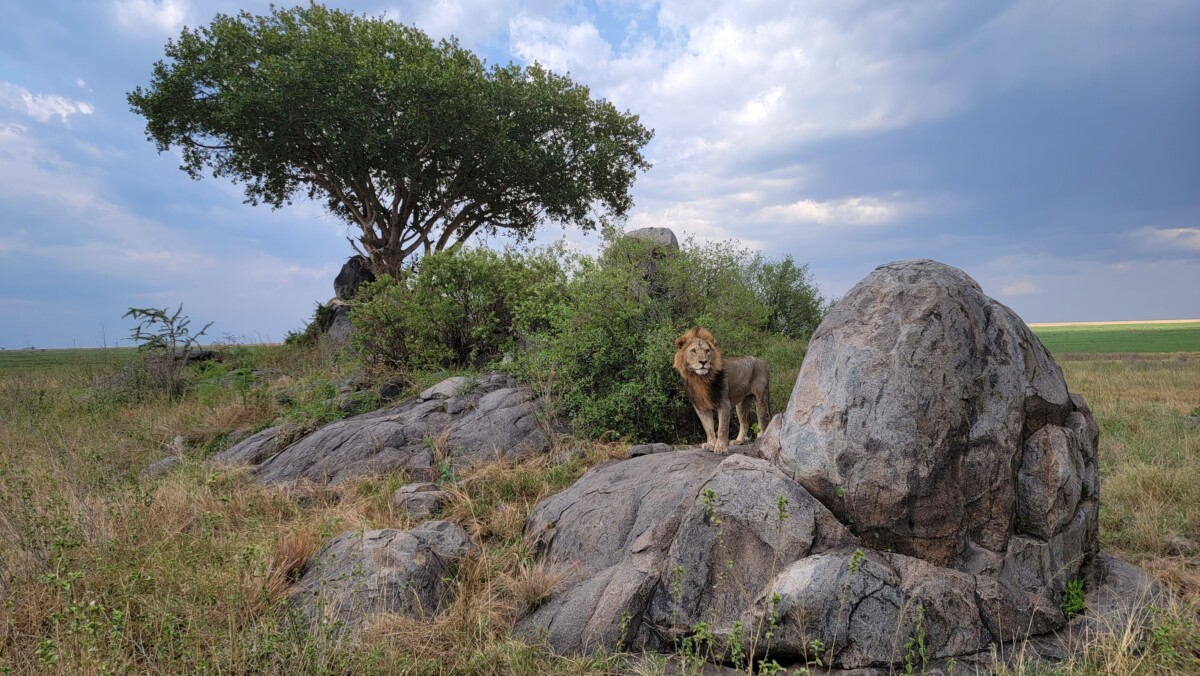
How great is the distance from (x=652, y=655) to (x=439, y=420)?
688 centimetres

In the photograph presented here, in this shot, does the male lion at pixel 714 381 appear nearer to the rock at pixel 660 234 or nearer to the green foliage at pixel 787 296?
the rock at pixel 660 234

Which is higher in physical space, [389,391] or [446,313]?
[446,313]

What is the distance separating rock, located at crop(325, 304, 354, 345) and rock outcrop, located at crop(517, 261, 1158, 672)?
2043 cm

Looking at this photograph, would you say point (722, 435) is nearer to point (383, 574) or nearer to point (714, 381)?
point (714, 381)

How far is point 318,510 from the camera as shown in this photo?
838 centimetres

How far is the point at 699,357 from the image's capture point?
7.81 m

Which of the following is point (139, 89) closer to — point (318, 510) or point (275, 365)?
point (275, 365)

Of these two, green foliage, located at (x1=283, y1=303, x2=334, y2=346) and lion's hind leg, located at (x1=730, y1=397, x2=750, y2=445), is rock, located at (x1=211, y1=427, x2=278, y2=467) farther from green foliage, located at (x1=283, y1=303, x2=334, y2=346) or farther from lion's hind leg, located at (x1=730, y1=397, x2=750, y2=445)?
green foliage, located at (x1=283, y1=303, x2=334, y2=346)

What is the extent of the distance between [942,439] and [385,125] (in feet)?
70.8

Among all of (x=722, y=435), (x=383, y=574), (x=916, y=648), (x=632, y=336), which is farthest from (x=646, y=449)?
(x=916, y=648)

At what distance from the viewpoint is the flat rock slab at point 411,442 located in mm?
9766

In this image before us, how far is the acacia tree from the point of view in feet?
70.3

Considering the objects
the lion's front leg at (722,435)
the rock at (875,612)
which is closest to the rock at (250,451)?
the lion's front leg at (722,435)

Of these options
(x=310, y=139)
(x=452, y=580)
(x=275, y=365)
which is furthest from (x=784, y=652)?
(x=310, y=139)
